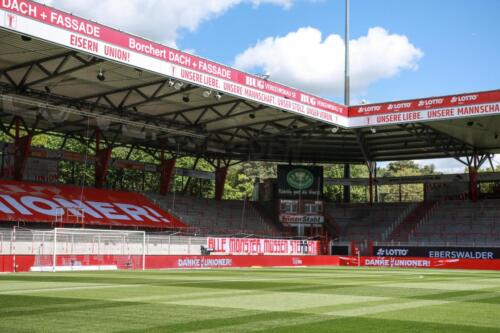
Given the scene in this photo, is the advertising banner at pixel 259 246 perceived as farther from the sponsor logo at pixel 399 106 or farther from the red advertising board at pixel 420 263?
the sponsor logo at pixel 399 106

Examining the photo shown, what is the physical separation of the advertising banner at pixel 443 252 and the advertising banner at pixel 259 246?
6024 mm

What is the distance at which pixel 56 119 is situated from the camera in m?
45.3

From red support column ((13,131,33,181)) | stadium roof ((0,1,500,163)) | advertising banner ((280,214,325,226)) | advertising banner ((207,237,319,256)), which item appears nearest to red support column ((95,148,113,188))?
stadium roof ((0,1,500,163))

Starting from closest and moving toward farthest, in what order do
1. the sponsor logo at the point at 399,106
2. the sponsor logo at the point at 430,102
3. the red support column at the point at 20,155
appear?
the sponsor logo at the point at 430,102 < the sponsor logo at the point at 399,106 < the red support column at the point at 20,155

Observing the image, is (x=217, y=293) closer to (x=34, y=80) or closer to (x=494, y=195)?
(x=34, y=80)

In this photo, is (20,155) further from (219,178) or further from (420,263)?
(420,263)

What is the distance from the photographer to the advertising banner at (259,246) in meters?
44.2

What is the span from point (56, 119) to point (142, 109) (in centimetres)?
603

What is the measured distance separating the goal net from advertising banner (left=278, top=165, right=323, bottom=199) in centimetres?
2232

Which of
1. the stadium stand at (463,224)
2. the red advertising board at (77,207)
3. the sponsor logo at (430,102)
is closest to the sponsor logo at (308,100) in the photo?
the sponsor logo at (430,102)

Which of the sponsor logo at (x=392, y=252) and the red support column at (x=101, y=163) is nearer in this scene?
the sponsor logo at (x=392, y=252)

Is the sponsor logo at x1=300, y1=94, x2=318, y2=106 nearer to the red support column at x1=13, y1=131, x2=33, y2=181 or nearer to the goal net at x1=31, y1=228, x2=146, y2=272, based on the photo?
the goal net at x1=31, y1=228, x2=146, y2=272

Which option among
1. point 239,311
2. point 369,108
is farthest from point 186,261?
point 239,311

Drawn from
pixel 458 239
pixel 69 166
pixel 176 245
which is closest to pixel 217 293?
pixel 176 245
